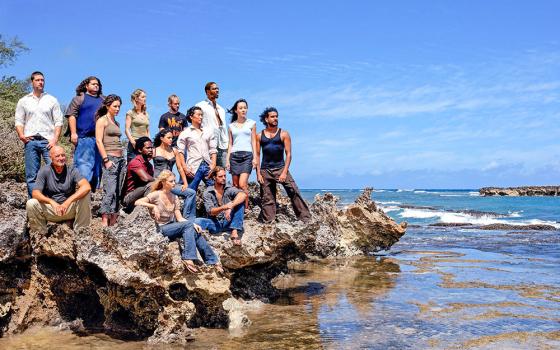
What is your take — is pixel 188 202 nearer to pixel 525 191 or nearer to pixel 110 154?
pixel 110 154

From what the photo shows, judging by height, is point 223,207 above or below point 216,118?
below

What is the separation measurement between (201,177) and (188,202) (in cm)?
93

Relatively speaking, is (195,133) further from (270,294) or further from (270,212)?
(270,294)

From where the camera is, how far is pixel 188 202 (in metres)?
7.93

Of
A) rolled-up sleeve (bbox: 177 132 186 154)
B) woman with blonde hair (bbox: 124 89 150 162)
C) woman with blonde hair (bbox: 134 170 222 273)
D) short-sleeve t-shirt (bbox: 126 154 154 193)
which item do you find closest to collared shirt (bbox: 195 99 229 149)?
rolled-up sleeve (bbox: 177 132 186 154)

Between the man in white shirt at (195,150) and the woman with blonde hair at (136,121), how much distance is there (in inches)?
40.5

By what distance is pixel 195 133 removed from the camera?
889 cm

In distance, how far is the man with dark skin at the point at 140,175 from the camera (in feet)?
26.2

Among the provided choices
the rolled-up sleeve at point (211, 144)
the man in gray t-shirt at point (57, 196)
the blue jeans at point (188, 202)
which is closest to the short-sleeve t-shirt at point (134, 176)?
the blue jeans at point (188, 202)

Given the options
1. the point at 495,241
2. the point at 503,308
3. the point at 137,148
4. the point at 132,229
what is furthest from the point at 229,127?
the point at 495,241

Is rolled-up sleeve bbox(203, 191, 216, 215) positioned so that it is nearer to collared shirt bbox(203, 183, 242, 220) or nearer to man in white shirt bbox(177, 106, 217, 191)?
collared shirt bbox(203, 183, 242, 220)

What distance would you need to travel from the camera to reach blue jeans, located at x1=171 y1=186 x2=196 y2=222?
7.91 meters

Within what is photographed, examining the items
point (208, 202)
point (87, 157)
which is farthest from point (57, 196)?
point (208, 202)

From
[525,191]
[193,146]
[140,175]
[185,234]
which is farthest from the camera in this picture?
[525,191]
